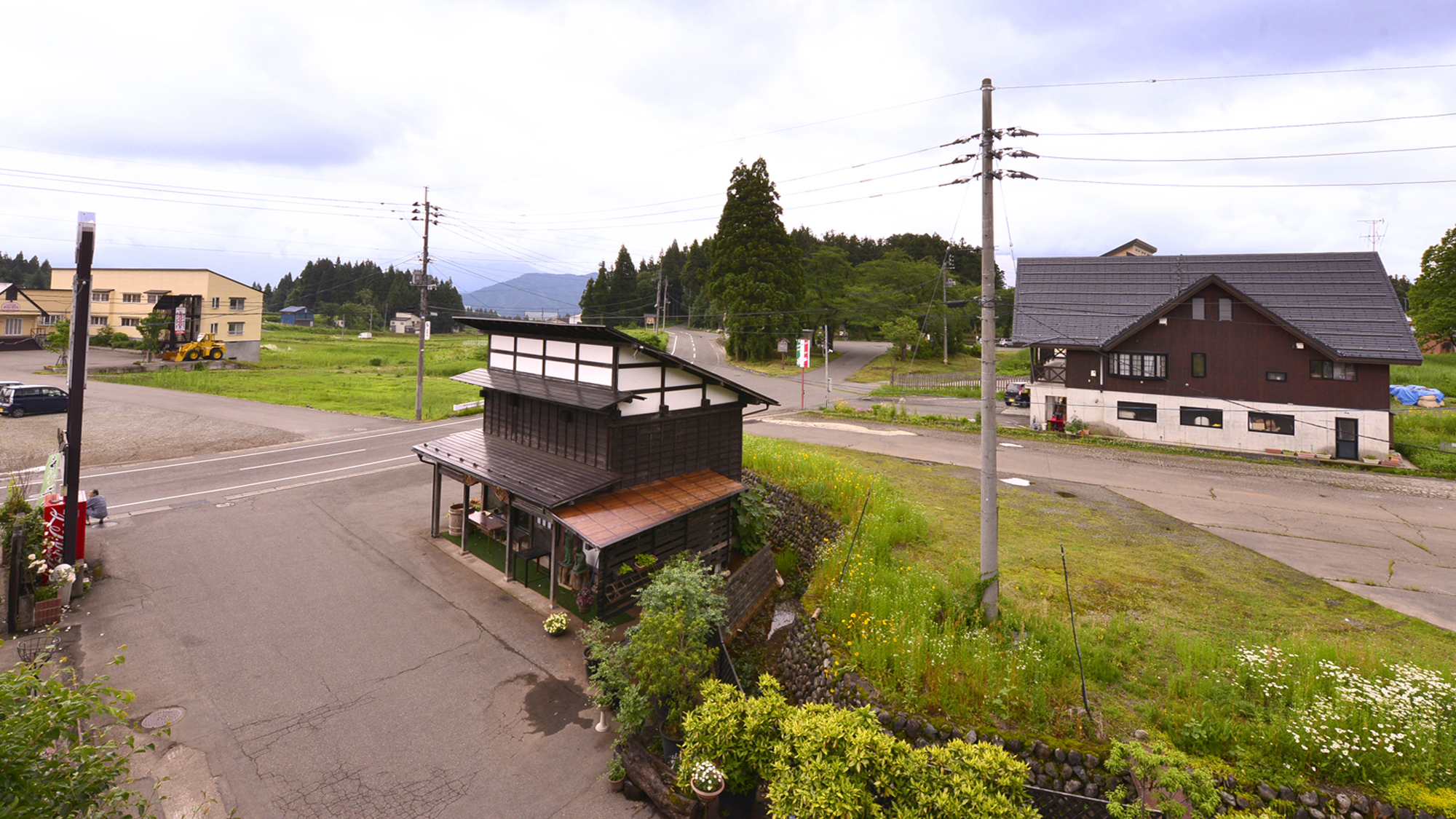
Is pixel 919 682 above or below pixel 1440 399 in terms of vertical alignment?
below

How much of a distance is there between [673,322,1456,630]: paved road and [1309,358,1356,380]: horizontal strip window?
4.45 meters

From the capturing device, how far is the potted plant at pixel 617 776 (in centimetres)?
801

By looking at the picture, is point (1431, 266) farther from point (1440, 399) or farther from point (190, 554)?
point (190, 554)

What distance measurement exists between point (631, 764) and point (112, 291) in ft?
242

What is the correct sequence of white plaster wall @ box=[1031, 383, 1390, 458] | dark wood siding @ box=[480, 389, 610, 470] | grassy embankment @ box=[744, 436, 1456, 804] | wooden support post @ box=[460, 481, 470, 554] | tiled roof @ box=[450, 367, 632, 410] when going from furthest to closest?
white plaster wall @ box=[1031, 383, 1390, 458] < wooden support post @ box=[460, 481, 470, 554] < dark wood siding @ box=[480, 389, 610, 470] < tiled roof @ box=[450, 367, 632, 410] < grassy embankment @ box=[744, 436, 1456, 804]

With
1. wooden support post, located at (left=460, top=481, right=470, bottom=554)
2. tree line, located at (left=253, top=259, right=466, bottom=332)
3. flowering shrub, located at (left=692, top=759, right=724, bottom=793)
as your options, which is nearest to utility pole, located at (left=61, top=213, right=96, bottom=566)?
wooden support post, located at (left=460, top=481, right=470, bottom=554)

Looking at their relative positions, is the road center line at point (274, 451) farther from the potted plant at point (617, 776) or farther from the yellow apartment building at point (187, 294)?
the yellow apartment building at point (187, 294)

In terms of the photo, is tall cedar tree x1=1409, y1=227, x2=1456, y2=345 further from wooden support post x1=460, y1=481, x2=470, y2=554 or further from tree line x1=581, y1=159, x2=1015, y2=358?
wooden support post x1=460, y1=481, x2=470, y2=554

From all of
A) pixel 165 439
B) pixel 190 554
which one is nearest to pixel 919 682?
pixel 190 554

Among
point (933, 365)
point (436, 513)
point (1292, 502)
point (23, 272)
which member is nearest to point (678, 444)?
point (436, 513)

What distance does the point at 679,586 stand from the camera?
9312 millimetres

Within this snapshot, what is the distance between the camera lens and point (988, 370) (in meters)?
9.49

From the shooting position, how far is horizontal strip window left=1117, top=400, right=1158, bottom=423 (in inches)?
1125

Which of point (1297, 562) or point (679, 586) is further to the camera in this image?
point (1297, 562)
